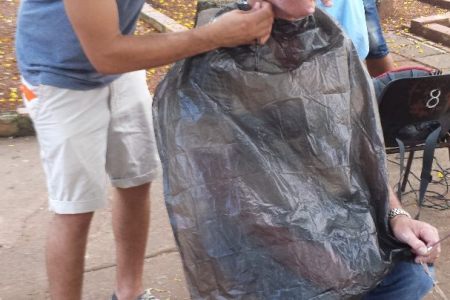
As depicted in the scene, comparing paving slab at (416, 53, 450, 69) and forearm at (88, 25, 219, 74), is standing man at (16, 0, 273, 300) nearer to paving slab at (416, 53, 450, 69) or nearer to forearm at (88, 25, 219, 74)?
forearm at (88, 25, 219, 74)

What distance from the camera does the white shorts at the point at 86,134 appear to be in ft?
7.09

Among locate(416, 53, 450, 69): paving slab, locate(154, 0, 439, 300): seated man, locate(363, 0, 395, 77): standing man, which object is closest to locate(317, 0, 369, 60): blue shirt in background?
locate(154, 0, 439, 300): seated man

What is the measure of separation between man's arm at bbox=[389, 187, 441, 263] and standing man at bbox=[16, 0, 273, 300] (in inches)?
26.6

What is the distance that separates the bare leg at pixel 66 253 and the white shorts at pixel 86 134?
5cm

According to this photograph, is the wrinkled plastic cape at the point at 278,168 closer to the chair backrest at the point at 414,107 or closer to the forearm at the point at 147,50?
the forearm at the point at 147,50

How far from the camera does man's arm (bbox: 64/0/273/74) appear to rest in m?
1.79

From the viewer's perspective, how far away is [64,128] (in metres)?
2.16

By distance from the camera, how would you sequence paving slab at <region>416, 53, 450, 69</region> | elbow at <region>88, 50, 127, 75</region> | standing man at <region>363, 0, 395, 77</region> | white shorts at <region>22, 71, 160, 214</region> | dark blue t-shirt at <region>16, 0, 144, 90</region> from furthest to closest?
paving slab at <region>416, 53, 450, 69</region>, standing man at <region>363, 0, 395, 77</region>, white shorts at <region>22, 71, 160, 214</region>, dark blue t-shirt at <region>16, 0, 144, 90</region>, elbow at <region>88, 50, 127, 75</region>

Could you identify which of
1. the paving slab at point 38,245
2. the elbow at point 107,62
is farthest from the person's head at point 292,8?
the paving slab at point 38,245

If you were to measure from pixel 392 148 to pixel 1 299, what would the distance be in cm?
196

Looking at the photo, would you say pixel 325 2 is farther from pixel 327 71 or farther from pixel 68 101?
pixel 68 101

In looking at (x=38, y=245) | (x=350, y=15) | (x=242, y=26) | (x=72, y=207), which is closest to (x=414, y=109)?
(x=350, y=15)

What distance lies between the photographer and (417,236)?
1.91 m

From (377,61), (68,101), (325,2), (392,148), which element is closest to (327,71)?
(325,2)
